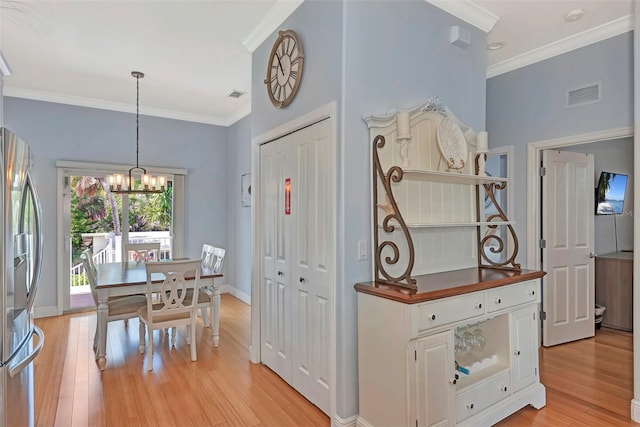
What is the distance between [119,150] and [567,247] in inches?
230

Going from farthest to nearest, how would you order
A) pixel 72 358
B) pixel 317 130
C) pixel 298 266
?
pixel 72 358
pixel 298 266
pixel 317 130

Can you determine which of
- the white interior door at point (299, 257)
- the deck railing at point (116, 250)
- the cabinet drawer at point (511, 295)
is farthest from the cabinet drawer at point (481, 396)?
the deck railing at point (116, 250)

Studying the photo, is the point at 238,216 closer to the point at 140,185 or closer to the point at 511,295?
the point at 140,185

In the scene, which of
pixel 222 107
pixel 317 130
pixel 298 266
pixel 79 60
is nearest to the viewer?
pixel 317 130

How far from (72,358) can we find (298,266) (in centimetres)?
248

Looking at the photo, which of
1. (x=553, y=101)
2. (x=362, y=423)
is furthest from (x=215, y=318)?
(x=553, y=101)

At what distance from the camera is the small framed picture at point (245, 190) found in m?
5.45

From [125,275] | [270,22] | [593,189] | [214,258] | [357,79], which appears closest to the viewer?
[357,79]

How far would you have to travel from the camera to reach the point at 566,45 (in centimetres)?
341

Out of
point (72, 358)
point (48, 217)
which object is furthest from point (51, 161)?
point (72, 358)

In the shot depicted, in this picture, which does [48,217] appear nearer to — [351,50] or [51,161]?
[51,161]

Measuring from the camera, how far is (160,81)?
4484mm

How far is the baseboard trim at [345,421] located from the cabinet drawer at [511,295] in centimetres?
109

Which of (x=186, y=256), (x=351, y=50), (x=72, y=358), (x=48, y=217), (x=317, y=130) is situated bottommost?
(x=72, y=358)
